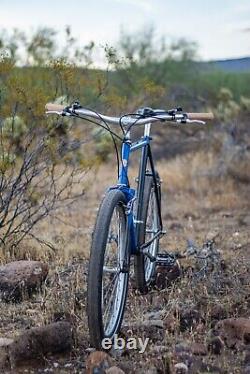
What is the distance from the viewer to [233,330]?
459 cm

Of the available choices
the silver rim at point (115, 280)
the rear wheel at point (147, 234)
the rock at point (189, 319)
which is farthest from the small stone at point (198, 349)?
the rear wheel at point (147, 234)

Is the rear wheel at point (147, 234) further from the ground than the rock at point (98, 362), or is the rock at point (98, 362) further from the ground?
the rear wheel at point (147, 234)

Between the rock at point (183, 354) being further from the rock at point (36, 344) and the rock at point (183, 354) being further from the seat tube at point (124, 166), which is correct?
the seat tube at point (124, 166)

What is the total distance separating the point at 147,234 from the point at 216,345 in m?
1.69

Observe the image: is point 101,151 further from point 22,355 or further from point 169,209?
point 22,355

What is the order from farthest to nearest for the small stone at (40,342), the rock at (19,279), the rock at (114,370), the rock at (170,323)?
the rock at (19,279)
the rock at (170,323)
the small stone at (40,342)
the rock at (114,370)

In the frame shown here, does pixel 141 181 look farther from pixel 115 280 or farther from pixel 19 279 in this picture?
pixel 19 279

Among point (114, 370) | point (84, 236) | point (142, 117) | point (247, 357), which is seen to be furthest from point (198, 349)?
point (84, 236)

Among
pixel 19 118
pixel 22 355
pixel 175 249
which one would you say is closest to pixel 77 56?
pixel 19 118

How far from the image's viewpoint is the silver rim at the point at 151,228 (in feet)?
19.2

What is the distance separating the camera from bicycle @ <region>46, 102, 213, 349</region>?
4301mm

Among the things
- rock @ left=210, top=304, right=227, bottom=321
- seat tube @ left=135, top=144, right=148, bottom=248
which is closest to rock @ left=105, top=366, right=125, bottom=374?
rock @ left=210, top=304, right=227, bottom=321

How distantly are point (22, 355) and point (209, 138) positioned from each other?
11424mm

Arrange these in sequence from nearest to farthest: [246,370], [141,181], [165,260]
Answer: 1. [246,370]
2. [141,181]
3. [165,260]
